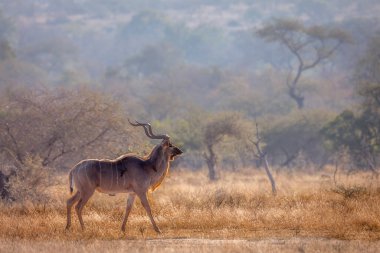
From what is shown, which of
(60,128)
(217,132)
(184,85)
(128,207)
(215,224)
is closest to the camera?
(128,207)

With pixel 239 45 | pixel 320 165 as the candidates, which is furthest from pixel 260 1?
pixel 320 165

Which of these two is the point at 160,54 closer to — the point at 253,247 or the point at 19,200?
the point at 19,200

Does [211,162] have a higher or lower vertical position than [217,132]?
lower

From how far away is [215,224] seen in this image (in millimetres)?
12836

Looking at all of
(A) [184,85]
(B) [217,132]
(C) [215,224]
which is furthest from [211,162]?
(A) [184,85]

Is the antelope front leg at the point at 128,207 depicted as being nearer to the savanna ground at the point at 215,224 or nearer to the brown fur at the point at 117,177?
the brown fur at the point at 117,177

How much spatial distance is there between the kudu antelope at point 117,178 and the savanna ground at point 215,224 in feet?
1.38

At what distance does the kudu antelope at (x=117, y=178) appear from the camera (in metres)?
12.6

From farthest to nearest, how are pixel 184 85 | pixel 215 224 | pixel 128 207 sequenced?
pixel 184 85 → pixel 215 224 → pixel 128 207

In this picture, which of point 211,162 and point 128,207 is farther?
point 211,162

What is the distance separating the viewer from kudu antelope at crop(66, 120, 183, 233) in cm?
1258

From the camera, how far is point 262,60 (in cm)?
7431

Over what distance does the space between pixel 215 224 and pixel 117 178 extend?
69.5 inches

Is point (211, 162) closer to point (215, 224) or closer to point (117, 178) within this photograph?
point (215, 224)
